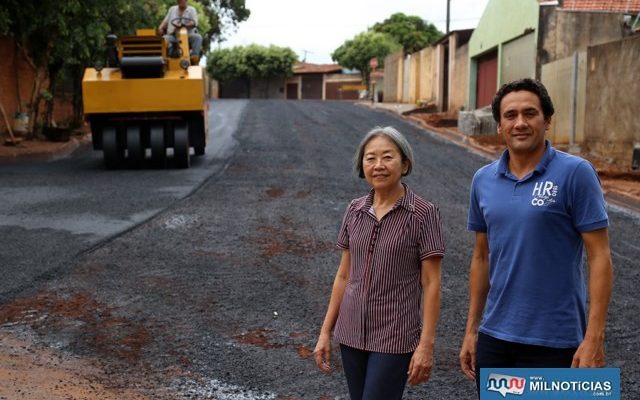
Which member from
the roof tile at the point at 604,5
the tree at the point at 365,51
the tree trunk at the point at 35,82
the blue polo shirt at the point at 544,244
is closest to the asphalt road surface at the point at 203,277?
the blue polo shirt at the point at 544,244

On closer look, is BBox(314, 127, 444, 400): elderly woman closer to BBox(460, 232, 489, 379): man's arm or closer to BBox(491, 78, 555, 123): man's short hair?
BBox(460, 232, 489, 379): man's arm

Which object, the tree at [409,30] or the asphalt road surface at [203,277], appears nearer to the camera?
the asphalt road surface at [203,277]

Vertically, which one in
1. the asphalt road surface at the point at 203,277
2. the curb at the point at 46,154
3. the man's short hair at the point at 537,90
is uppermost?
the man's short hair at the point at 537,90

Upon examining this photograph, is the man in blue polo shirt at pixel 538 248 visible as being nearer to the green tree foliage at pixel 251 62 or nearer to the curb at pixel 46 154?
the curb at pixel 46 154

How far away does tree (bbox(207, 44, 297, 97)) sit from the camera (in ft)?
211

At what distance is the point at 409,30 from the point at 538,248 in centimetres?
7397

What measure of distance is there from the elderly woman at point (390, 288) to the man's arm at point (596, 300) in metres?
0.58

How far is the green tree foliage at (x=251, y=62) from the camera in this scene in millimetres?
64438

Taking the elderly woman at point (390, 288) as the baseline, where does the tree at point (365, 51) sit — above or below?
above

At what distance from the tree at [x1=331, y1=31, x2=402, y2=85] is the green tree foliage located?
494cm

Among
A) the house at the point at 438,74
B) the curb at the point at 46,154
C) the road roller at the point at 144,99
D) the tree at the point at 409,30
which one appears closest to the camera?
the road roller at the point at 144,99

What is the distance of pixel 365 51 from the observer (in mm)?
62938

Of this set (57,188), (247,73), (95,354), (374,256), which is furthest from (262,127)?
(247,73)

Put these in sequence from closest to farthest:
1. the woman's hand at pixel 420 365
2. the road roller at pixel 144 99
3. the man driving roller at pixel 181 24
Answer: the woman's hand at pixel 420 365
the road roller at pixel 144 99
the man driving roller at pixel 181 24
